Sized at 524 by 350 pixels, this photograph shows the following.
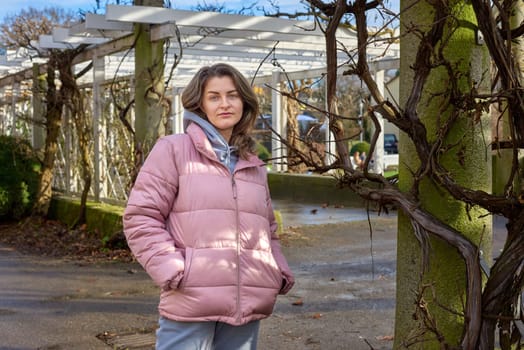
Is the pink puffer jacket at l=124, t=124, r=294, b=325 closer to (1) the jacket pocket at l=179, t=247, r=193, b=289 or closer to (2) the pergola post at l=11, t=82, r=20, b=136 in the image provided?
(1) the jacket pocket at l=179, t=247, r=193, b=289

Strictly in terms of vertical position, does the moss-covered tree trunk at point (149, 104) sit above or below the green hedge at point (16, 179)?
above

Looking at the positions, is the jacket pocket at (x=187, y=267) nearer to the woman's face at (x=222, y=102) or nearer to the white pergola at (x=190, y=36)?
the woman's face at (x=222, y=102)

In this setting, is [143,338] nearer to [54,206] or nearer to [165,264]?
[165,264]

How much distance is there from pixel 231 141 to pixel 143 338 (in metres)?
2.74

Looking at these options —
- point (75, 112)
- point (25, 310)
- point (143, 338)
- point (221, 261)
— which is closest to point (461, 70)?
point (221, 261)

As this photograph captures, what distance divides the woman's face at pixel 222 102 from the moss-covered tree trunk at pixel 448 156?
2.26 feet

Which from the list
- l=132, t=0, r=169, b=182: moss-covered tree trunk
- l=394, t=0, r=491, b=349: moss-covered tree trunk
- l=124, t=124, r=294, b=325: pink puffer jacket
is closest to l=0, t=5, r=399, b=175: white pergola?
l=132, t=0, r=169, b=182: moss-covered tree trunk

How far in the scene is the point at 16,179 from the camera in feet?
40.7

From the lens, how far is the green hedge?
40.3ft

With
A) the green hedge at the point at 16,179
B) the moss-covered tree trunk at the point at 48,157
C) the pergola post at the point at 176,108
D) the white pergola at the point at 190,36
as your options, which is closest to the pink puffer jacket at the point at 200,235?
the white pergola at the point at 190,36

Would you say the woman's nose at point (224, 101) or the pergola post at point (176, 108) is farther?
the pergola post at point (176, 108)

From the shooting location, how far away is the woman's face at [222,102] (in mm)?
3229

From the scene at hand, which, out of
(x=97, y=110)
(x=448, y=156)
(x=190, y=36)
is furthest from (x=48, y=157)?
(x=448, y=156)

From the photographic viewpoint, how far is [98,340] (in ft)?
18.4
